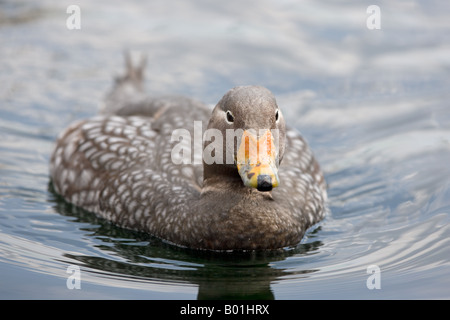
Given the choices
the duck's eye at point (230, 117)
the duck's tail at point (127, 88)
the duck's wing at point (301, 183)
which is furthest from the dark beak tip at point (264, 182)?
the duck's tail at point (127, 88)

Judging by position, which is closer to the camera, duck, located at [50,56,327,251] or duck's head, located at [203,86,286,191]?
duck's head, located at [203,86,286,191]

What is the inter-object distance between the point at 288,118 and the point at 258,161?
5479mm

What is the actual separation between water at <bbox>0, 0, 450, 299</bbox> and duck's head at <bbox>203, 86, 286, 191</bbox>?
1.00 metres

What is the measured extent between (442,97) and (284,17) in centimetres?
416

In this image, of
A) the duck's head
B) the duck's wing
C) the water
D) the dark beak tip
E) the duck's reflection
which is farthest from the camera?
the duck's wing

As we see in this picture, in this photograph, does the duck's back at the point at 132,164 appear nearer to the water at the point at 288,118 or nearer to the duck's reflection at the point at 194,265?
the water at the point at 288,118

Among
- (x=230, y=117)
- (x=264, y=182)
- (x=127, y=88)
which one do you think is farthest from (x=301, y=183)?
(x=127, y=88)

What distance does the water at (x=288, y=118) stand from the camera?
716cm

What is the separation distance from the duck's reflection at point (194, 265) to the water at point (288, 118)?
2 cm

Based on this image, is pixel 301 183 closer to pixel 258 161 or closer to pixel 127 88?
pixel 258 161

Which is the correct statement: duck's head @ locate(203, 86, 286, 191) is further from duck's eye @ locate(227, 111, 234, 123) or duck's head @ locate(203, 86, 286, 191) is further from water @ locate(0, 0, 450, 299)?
water @ locate(0, 0, 450, 299)

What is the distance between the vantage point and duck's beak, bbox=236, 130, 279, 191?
21.7 ft

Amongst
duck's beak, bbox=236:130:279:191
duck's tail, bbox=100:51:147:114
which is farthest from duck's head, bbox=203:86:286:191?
duck's tail, bbox=100:51:147:114

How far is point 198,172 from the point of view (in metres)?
8.52
